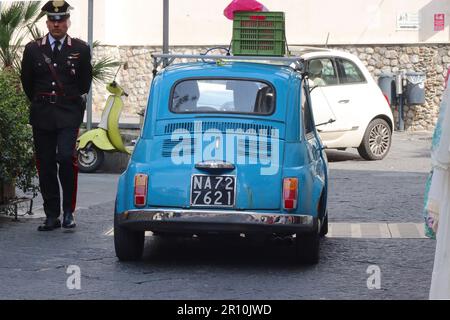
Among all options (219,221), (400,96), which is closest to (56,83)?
(219,221)

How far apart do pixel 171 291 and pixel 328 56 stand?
10.8 m

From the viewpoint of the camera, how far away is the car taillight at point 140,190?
8.73 meters

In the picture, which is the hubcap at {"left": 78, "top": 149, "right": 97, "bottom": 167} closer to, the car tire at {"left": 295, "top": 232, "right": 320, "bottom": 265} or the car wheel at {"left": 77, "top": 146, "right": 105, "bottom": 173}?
the car wheel at {"left": 77, "top": 146, "right": 105, "bottom": 173}

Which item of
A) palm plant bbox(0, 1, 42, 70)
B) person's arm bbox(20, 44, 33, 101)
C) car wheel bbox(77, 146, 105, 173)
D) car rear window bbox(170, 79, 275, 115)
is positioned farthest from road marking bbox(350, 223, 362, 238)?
palm plant bbox(0, 1, 42, 70)

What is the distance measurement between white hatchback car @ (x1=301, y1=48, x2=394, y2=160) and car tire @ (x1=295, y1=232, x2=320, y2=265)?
870 cm

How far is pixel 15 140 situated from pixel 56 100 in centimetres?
74

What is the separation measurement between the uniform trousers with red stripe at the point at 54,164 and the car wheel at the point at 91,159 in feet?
17.9

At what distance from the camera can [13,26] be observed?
17.0m

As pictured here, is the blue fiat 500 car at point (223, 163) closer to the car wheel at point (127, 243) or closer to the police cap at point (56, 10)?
the car wheel at point (127, 243)

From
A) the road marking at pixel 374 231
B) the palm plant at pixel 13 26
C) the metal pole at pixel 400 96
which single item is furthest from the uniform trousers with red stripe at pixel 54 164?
the metal pole at pixel 400 96

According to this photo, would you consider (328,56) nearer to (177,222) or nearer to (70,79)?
(70,79)

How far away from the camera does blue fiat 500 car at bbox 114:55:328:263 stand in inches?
339

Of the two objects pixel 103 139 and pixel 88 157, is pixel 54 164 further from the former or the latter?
pixel 88 157
